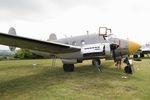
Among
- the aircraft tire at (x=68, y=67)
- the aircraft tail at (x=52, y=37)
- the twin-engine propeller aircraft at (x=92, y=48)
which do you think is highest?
the aircraft tail at (x=52, y=37)

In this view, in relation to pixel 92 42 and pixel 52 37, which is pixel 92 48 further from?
pixel 52 37

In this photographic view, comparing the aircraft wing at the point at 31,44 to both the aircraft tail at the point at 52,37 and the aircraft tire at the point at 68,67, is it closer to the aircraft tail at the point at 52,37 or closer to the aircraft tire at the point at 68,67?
the aircraft tire at the point at 68,67

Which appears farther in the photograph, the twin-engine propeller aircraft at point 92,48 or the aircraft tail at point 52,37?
the aircraft tail at point 52,37

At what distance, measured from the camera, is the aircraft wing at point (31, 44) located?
9.99 metres

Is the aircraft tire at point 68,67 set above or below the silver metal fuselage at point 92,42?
below

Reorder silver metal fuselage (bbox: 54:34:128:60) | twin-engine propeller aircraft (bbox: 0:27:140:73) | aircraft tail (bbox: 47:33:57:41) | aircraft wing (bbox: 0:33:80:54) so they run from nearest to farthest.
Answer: aircraft wing (bbox: 0:33:80:54) → twin-engine propeller aircraft (bbox: 0:27:140:73) → silver metal fuselage (bbox: 54:34:128:60) → aircraft tail (bbox: 47:33:57:41)

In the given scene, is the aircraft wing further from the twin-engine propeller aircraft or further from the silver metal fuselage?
the silver metal fuselage

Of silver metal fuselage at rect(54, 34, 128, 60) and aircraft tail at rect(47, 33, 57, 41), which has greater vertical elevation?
aircraft tail at rect(47, 33, 57, 41)

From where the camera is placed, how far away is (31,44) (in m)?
11.8

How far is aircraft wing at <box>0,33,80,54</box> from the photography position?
9.99 m

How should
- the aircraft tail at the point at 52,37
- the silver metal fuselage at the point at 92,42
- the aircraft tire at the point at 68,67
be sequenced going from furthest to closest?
the aircraft tail at the point at 52,37 → the aircraft tire at the point at 68,67 → the silver metal fuselage at the point at 92,42

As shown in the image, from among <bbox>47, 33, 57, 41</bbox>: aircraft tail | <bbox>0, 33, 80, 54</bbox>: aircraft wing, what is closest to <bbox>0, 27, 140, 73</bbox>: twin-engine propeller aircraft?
<bbox>0, 33, 80, 54</bbox>: aircraft wing

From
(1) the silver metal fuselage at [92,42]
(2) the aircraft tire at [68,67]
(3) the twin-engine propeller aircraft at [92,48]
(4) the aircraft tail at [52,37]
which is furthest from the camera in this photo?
(4) the aircraft tail at [52,37]

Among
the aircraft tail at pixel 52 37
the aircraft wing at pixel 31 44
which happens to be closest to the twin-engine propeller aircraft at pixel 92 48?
the aircraft wing at pixel 31 44
